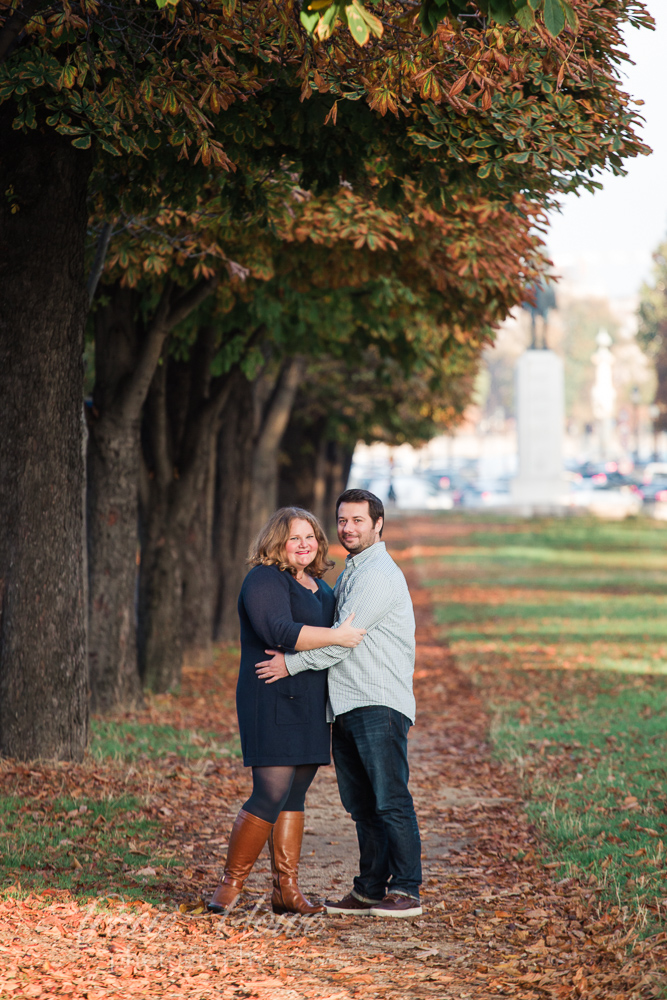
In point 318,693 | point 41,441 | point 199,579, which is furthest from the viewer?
point 199,579

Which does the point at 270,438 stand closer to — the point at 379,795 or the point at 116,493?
the point at 116,493

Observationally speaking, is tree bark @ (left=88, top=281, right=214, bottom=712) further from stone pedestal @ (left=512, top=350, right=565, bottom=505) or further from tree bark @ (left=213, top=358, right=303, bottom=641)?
stone pedestal @ (left=512, top=350, right=565, bottom=505)

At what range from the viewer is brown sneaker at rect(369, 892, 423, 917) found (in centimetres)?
559

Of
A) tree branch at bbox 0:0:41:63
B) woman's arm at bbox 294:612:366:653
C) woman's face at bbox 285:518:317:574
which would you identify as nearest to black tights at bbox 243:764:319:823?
woman's arm at bbox 294:612:366:653

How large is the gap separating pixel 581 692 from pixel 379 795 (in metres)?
7.26

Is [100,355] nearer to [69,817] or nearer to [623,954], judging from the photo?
[69,817]

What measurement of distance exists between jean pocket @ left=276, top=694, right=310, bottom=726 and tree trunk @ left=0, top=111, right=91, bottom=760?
3327 mm

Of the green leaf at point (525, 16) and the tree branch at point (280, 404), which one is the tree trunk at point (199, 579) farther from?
the green leaf at point (525, 16)

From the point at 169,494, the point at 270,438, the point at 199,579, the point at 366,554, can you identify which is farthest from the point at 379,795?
the point at 270,438

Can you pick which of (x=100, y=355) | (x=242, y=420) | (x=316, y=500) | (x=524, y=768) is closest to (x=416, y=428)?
(x=316, y=500)

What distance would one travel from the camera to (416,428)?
1332 inches

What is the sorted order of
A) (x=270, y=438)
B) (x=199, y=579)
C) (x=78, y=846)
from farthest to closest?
(x=270, y=438) → (x=199, y=579) → (x=78, y=846)

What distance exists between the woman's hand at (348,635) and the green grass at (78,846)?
1687 mm

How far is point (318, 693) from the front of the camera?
558cm
